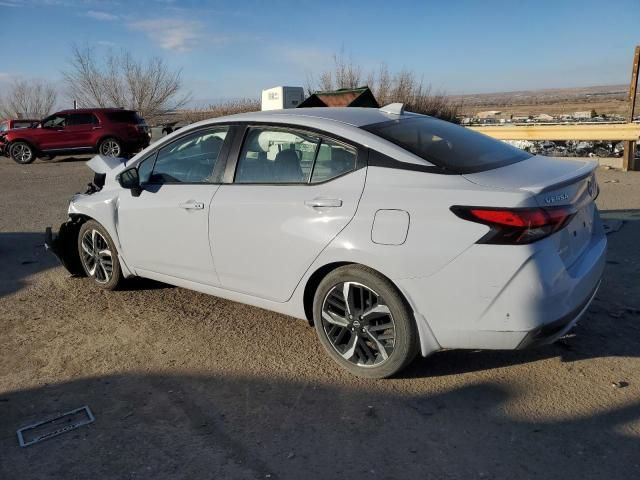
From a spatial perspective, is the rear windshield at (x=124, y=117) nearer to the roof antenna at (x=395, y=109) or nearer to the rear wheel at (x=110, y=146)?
the rear wheel at (x=110, y=146)

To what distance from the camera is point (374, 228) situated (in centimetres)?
323

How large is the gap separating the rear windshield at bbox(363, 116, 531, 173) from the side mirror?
2.03 meters

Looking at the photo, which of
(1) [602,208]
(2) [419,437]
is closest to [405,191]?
(2) [419,437]

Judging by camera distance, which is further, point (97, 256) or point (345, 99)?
point (345, 99)

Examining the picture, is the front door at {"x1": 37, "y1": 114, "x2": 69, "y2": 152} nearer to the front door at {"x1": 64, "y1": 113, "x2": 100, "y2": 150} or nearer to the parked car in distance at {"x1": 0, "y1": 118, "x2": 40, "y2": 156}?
the front door at {"x1": 64, "y1": 113, "x2": 100, "y2": 150}

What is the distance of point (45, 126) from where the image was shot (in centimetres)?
2020

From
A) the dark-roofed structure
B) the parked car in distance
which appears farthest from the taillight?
the parked car in distance

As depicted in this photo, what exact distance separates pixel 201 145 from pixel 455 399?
8.55ft

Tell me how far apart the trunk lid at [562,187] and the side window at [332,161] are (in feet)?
2.39

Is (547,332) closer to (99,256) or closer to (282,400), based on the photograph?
(282,400)

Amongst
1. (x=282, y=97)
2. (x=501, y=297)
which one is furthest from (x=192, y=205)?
(x=282, y=97)

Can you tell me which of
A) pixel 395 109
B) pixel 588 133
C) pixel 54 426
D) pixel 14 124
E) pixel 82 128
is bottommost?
pixel 54 426

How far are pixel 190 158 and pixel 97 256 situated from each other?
1537 mm

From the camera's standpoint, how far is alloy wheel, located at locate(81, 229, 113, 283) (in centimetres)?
511
